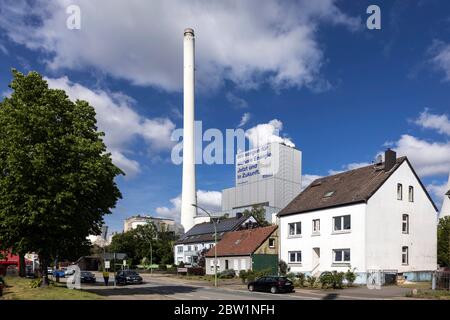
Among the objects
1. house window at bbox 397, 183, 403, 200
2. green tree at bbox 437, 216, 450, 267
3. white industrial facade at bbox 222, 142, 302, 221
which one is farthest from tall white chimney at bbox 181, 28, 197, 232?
house window at bbox 397, 183, 403, 200

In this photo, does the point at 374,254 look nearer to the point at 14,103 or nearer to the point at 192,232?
the point at 14,103

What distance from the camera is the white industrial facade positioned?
14400 centimetres

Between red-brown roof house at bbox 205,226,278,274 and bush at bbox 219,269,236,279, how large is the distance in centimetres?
96

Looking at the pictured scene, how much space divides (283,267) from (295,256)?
6.38 ft

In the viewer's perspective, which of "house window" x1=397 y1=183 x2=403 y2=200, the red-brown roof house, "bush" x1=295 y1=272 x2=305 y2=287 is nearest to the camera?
"bush" x1=295 y1=272 x2=305 y2=287

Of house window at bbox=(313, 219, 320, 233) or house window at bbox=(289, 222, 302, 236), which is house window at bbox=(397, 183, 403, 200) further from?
house window at bbox=(289, 222, 302, 236)

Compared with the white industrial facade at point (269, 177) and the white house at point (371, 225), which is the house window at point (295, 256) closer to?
the white house at point (371, 225)

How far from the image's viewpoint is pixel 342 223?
42375 mm

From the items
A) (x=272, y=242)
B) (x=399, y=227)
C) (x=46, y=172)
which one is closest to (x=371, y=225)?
(x=399, y=227)

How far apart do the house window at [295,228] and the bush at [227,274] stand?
11.3 metres

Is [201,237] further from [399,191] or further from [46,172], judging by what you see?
[46,172]

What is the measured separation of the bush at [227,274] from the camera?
187 feet
